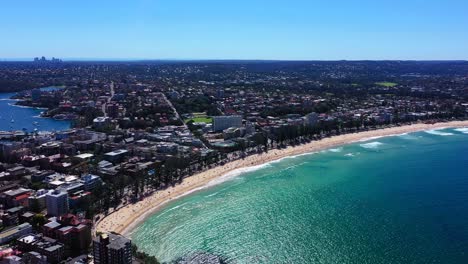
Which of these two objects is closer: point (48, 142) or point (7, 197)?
point (7, 197)

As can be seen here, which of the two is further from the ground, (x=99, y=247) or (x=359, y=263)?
(x=99, y=247)

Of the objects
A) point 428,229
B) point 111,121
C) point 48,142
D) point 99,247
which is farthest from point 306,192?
point 111,121

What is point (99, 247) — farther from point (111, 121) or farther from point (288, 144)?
point (111, 121)

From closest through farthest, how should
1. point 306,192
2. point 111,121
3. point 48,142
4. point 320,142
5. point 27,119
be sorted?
point 306,192
point 48,142
point 320,142
point 111,121
point 27,119

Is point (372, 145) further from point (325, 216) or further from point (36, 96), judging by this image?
point (36, 96)

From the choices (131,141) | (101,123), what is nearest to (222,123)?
(131,141)

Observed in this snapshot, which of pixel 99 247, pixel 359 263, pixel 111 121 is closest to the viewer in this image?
pixel 99 247
